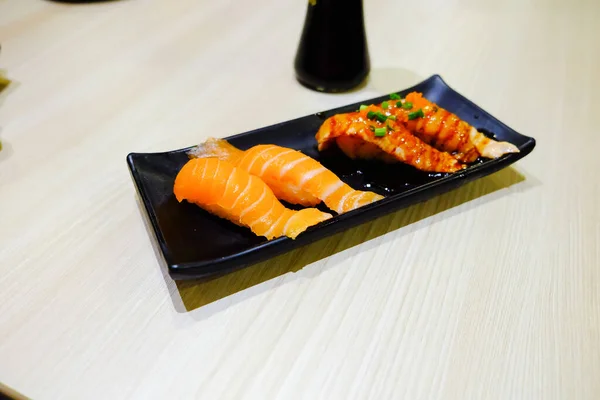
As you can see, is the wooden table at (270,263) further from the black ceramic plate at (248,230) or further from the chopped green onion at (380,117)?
the chopped green onion at (380,117)

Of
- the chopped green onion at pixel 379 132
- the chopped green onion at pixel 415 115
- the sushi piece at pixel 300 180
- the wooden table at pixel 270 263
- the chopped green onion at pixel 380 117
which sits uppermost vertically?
the chopped green onion at pixel 415 115

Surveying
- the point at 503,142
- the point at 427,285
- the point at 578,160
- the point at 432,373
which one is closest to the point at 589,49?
the point at 578,160

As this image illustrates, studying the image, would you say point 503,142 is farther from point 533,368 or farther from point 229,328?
point 229,328

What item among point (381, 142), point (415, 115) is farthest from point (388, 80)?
point (381, 142)

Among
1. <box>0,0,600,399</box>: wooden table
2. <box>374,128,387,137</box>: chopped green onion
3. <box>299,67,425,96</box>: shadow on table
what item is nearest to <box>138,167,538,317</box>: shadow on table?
<box>0,0,600,399</box>: wooden table

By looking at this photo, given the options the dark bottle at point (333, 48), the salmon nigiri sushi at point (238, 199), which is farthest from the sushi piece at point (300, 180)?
the dark bottle at point (333, 48)

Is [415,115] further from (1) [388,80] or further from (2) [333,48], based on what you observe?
(1) [388,80]
